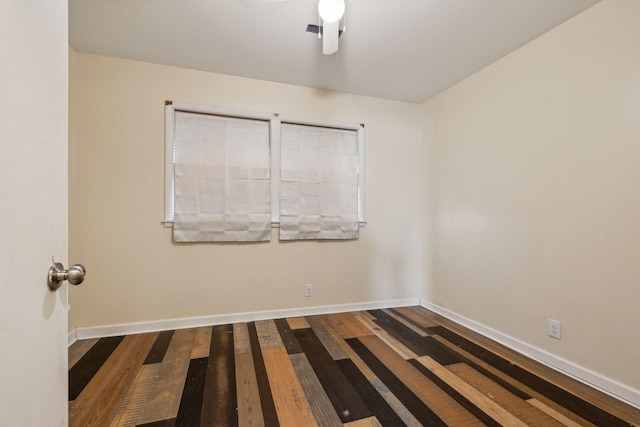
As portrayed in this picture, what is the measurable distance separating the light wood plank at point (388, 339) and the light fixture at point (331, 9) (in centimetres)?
231

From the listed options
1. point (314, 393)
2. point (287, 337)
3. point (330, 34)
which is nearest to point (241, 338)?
point (287, 337)

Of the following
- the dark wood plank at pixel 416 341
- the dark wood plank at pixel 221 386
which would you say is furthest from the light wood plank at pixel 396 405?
the dark wood plank at pixel 221 386

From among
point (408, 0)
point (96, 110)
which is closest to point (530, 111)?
point (408, 0)

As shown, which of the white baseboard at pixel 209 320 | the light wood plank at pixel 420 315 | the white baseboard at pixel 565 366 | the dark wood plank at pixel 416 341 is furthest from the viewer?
the light wood plank at pixel 420 315

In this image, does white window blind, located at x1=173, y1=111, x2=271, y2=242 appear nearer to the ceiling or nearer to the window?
the window

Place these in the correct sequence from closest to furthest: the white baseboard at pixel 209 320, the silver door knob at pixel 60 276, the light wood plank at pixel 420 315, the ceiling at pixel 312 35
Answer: the silver door knob at pixel 60 276, the ceiling at pixel 312 35, the white baseboard at pixel 209 320, the light wood plank at pixel 420 315

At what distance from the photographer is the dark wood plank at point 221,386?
143cm

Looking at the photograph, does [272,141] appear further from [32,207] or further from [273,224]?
[32,207]

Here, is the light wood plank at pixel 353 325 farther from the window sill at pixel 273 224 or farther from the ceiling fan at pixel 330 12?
the ceiling fan at pixel 330 12

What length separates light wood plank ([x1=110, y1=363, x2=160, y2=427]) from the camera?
141 cm

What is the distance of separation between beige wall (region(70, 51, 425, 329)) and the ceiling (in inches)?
8.3

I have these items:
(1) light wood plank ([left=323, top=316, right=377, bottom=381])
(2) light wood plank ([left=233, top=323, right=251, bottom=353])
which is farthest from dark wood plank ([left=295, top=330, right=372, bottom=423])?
(2) light wood plank ([left=233, top=323, right=251, bottom=353])

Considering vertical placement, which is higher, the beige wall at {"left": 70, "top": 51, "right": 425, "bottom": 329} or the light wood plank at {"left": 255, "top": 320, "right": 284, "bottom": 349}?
the beige wall at {"left": 70, "top": 51, "right": 425, "bottom": 329}

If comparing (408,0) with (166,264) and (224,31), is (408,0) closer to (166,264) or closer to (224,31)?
(224,31)
